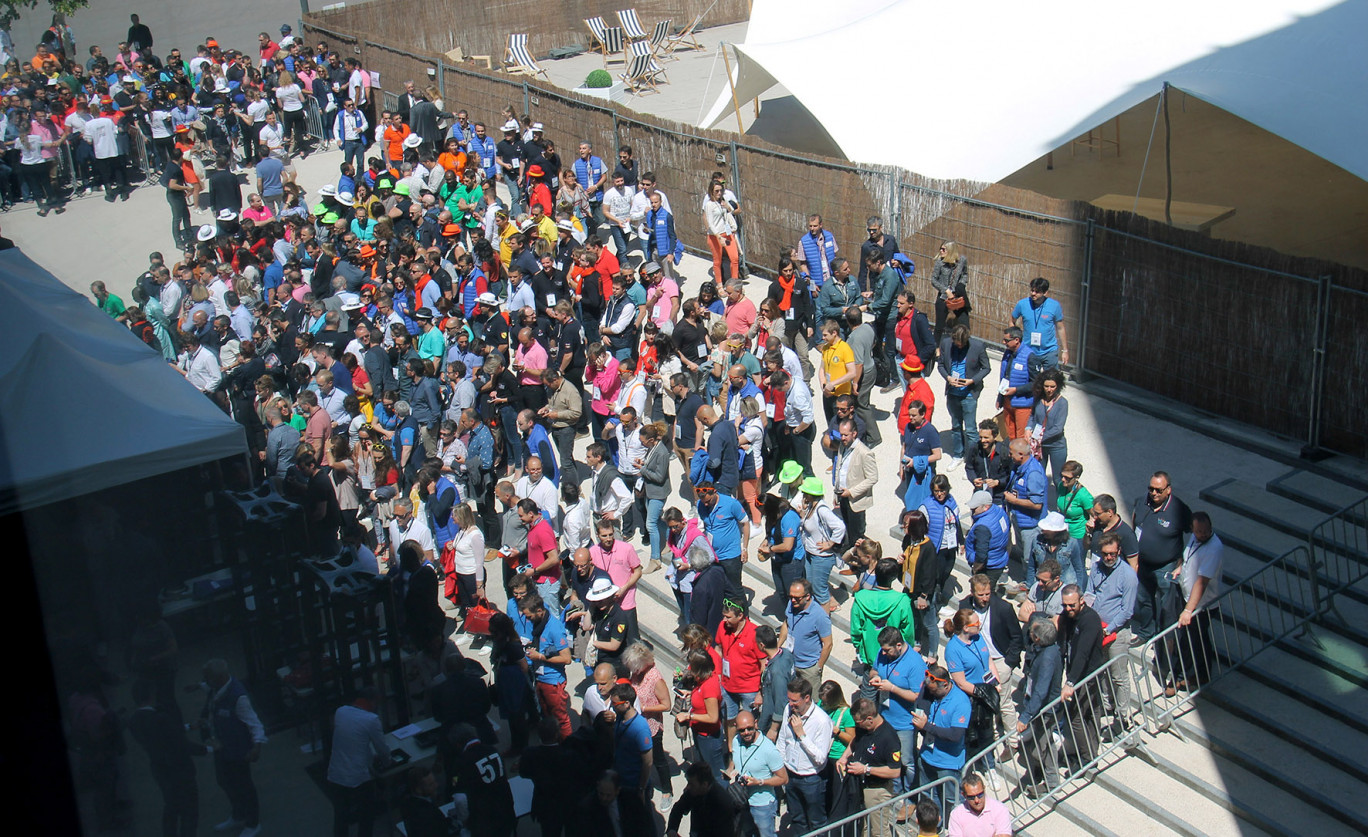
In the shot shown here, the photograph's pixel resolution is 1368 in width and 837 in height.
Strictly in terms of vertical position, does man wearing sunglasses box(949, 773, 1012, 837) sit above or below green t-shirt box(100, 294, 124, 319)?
below

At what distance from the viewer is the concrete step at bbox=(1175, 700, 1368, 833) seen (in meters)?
7.63

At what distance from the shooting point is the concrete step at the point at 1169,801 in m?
7.76

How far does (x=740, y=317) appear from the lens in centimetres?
1245

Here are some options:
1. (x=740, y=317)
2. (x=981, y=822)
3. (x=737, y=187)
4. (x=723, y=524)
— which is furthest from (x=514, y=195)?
(x=981, y=822)

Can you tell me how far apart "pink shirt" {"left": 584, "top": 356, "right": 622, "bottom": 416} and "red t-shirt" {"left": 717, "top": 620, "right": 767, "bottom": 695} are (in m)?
3.70

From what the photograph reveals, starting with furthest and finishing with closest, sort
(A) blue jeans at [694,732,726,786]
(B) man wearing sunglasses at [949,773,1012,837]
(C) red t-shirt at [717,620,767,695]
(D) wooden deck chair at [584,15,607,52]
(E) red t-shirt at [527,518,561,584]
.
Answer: (D) wooden deck chair at [584,15,607,52] < (E) red t-shirt at [527,518,561,584] < (C) red t-shirt at [717,620,767,695] < (A) blue jeans at [694,732,726,786] < (B) man wearing sunglasses at [949,773,1012,837]

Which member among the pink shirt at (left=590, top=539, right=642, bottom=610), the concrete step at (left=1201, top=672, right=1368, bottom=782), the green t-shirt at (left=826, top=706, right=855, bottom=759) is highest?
the pink shirt at (left=590, top=539, right=642, bottom=610)

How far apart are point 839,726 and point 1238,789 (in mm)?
2603

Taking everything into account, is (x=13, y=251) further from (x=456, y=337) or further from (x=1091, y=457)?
(x=1091, y=457)

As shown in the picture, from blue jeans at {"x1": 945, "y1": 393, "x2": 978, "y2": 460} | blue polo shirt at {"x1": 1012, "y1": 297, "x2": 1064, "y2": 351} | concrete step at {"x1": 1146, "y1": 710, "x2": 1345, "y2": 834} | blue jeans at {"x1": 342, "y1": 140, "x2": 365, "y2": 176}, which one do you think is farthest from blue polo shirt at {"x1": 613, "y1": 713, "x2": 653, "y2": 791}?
blue jeans at {"x1": 342, "y1": 140, "x2": 365, "y2": 176}

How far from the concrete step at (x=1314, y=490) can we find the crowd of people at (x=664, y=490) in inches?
53.1

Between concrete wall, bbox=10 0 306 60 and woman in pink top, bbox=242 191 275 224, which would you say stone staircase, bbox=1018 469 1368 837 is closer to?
woman in pink top, bbox=242 191 275 224

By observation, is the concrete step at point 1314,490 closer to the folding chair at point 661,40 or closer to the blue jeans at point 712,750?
the blue jeans at point 712,750

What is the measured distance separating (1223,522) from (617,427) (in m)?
5.27
